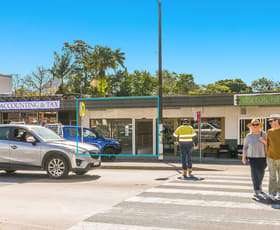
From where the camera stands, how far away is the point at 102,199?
7.60 meters

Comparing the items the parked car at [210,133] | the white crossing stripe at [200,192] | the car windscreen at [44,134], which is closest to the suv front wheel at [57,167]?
the car windscreen at [44,134]

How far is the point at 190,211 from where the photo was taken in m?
6.46

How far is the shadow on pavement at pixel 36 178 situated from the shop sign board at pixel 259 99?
32.3ft

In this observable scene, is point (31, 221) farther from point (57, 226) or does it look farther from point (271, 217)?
point (271, 217)

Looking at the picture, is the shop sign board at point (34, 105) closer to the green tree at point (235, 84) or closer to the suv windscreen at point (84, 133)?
the suv windscreen at point (84, 133)

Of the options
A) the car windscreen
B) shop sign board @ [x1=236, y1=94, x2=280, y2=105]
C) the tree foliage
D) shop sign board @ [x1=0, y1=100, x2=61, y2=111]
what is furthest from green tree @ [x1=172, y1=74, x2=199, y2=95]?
the car windscreen

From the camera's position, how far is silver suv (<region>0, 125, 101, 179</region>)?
1073cm

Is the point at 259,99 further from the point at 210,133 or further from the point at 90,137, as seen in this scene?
the point at 90,137

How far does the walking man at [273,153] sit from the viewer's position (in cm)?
703

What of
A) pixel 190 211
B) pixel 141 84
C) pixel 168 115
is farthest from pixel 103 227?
pixel 141 84

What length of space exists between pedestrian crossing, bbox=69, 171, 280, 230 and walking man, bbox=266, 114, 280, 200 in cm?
28

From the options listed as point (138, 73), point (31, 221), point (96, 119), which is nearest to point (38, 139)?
point (31, 221)

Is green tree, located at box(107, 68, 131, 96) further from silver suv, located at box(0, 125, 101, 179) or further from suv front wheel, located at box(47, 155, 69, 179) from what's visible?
suv front wheel, located at box(47, 155, 69, 179)

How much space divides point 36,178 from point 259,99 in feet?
38.9
